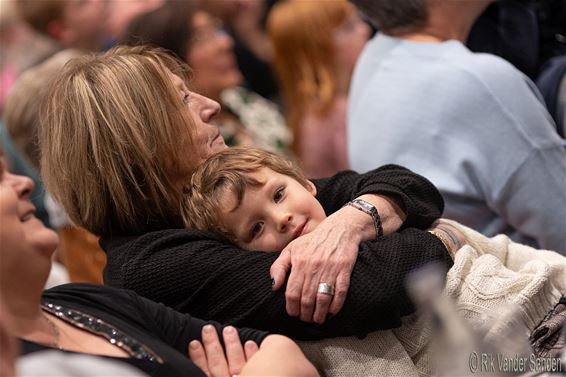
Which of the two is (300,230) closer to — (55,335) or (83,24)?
(55,335)

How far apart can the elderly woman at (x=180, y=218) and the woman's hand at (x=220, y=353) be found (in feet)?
0.31

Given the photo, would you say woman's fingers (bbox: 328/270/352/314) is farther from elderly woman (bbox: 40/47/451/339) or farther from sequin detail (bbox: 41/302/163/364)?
sequin detail (bbox: 41/302/163/364)

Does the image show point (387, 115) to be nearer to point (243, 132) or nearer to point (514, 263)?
point (514, 263)

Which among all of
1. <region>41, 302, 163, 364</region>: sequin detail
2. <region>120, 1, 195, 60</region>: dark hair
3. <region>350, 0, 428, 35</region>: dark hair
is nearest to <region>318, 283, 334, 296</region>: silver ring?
<region>41, 302, 163, 364</region>: sequin detail

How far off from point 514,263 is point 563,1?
1176 millimetres

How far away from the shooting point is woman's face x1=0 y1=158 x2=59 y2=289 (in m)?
1.58

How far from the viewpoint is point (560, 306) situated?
198 centimetres

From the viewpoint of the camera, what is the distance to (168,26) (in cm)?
413

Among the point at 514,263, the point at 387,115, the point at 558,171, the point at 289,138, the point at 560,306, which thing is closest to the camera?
the point at 560,306

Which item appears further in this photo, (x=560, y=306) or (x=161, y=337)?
(x=560, y=306)

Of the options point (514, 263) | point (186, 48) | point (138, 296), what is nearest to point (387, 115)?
point (514, 263)

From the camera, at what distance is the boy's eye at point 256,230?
6.56 ft

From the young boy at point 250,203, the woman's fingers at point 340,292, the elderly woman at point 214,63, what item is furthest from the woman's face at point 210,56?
the woman's fingers at point 340,292

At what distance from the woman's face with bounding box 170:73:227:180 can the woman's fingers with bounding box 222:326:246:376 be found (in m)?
0.46
